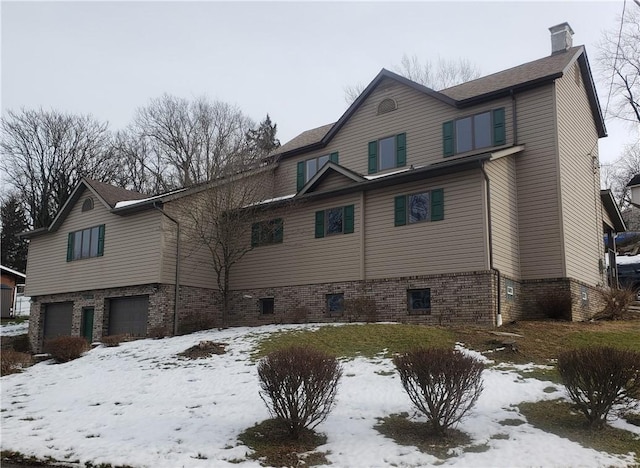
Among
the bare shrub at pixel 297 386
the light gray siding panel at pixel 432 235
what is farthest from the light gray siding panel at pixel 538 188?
the bare shrub at pixel 297 386

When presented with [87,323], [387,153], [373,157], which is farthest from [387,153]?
[87,323]

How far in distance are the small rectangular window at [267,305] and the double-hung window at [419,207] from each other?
5997 millimetres

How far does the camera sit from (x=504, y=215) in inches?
688

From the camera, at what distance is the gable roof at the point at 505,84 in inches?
742

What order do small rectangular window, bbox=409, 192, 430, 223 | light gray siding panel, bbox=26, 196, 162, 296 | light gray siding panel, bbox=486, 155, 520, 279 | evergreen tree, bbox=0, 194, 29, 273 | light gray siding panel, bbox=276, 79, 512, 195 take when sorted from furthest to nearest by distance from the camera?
evergreen tree, bbox=0, 194, 29, 273
light gray siding panel, bbox=26, 196, 162, 296
light gray siding panel, bbox=276, 79, 512, 195
small rectangular window, bbox=409, 192, 430, 223
light gray siding panel, bbox=486, 155, 520, 279

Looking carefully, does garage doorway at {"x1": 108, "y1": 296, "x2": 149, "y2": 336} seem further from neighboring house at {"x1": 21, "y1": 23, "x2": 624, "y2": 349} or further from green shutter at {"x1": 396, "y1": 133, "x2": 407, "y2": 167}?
green shutter at {"x1": 396, "y1": 133, "x2": 407, "y2": 167}

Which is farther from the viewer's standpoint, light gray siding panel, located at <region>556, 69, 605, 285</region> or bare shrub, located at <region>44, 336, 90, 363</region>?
light gray siding panel, located at <region>556, 69, 605, 285</region>

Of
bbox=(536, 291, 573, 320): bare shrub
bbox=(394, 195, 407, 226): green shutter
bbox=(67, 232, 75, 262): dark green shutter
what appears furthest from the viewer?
bbox=(67, 232, 75, 262): dark green shutter

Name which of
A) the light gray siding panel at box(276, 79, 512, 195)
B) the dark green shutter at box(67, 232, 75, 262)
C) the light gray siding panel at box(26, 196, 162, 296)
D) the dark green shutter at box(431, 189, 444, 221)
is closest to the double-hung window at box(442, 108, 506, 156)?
the light gray siding panel at box(276, 79, 512, 195)

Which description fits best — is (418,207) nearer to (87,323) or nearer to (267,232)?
(267,232)

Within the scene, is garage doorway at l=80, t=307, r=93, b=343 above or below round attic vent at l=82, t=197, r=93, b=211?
below

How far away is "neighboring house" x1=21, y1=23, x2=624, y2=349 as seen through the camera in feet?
55.2

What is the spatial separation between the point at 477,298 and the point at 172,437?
33.4 ft

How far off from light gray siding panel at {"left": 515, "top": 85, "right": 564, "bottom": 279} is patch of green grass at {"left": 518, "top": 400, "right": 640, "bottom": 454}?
9.50 meters
